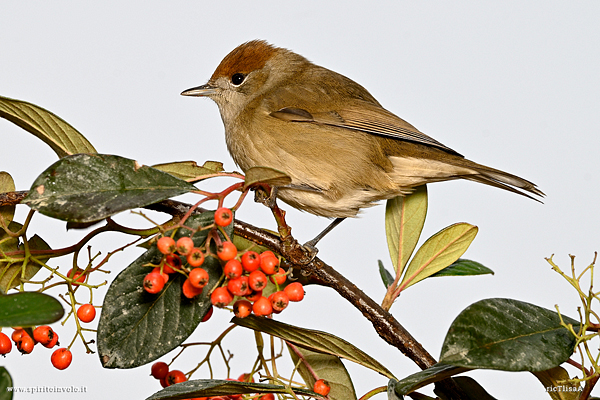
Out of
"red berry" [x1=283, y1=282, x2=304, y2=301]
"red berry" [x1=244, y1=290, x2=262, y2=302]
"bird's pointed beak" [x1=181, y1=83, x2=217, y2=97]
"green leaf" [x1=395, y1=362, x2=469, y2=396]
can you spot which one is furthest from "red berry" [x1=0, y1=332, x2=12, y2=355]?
"bird's pointed beak" [x1=181, y1=83, x2=217, y2=97]

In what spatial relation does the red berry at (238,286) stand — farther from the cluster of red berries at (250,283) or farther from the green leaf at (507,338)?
the green leaf at (507,338)

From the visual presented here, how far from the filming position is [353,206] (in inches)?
117

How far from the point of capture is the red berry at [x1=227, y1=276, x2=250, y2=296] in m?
1.67

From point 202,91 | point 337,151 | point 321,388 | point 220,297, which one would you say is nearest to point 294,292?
point 220,297

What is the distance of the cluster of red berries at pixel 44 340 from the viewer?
1.83 metres

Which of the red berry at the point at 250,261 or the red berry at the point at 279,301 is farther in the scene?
the red berry at the point at 279,301

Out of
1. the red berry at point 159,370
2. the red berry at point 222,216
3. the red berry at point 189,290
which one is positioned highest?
the red berry at point 222,216

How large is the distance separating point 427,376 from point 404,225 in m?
1.00

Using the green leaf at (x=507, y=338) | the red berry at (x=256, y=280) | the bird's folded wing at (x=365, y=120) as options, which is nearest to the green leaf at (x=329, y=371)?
the red berry at (x=256, y=280)

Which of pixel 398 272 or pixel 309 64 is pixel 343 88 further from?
pixel 398 272

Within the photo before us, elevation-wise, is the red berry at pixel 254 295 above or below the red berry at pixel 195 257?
below

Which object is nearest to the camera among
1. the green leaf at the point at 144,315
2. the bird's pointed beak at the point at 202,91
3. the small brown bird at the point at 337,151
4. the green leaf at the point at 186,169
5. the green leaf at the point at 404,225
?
the green leaf at the point at 144,315

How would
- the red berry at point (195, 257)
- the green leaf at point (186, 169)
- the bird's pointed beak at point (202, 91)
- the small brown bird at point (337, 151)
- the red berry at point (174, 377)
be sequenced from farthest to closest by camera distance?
the bird's pointed beak at point (202, 91) → the small brown bird at point (337, 151) → the red berry at point (174, 377) → the green leaf at point (186, 169) → the red berry at point (195, 257)

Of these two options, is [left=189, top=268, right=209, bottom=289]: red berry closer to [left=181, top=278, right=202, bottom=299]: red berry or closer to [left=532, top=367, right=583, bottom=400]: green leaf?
[left=181, top=278, right=202, bottom=299]: red berry
